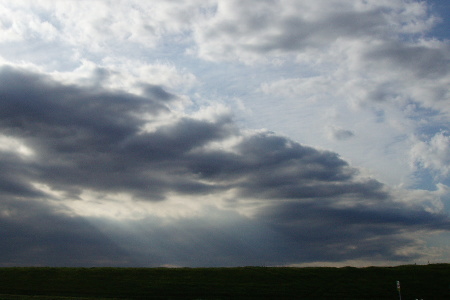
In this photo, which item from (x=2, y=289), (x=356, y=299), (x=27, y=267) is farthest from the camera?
(x=27, y=267)

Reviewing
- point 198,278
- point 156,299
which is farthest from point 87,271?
point 156,299

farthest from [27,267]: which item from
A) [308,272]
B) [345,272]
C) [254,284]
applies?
[345,272]

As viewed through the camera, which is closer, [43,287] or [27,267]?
[43,287]

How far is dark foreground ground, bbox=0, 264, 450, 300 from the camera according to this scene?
83875mm

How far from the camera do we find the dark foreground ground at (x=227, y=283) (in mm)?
83875

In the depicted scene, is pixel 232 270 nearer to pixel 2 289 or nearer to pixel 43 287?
pixel 43 287

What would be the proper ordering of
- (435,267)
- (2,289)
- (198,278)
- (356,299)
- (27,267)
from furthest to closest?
(27,267) < (435,267) < (198,278) < (2,289) < (356,299)

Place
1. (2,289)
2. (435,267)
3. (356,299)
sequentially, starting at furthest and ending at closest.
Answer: (435,267), (2,289), (356,299)

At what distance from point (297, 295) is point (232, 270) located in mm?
29131

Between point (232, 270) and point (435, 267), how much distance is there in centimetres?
5028

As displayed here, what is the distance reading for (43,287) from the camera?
308 feet

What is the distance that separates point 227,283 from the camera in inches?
3745

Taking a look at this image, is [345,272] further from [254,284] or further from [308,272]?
[254,284]

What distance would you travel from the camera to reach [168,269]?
11469 cm
